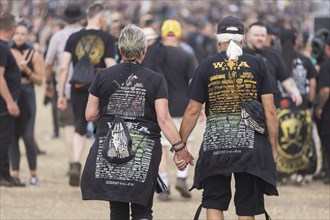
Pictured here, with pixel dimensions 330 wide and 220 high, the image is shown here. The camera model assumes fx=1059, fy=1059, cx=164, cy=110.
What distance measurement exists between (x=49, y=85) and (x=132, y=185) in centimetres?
683

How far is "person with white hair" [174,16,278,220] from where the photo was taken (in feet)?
25.1

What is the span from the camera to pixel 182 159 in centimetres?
767

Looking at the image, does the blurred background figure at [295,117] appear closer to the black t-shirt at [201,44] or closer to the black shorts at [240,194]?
the black shorts at [240,194]

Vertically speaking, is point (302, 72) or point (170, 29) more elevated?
point (170, 29)

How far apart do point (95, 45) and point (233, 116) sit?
4.29 metres

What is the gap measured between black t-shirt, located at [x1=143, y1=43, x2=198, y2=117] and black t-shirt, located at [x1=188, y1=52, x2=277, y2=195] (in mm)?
4037

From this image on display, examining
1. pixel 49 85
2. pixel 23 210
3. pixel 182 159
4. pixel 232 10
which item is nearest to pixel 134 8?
pixel 232 10


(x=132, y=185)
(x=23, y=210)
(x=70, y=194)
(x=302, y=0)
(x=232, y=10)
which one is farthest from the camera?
(x=302, y=0)

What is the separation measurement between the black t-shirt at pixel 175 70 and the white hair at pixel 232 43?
154 inches

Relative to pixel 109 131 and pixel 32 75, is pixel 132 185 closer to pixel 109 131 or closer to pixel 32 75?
pixel 109 131

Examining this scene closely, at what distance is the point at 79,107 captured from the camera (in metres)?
12.1

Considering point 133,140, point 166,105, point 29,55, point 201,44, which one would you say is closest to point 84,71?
point 29,55

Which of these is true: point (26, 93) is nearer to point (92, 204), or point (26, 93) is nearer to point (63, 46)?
point (63, 46)

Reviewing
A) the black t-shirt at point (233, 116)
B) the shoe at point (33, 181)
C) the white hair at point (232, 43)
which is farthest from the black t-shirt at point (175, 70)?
the black t-shirt at point (233, 116)
